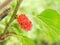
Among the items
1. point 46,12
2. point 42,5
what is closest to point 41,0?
point 42,5

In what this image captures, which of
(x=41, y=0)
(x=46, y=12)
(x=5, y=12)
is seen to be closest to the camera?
(x=5, y=12)

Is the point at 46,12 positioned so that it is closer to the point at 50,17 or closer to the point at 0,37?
the point at 50,17

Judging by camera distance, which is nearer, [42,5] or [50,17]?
[50,17]

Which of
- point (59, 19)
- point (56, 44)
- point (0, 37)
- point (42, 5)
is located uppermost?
point (42, 5)

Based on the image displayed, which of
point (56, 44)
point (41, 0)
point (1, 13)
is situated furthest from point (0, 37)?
point (56, 44)

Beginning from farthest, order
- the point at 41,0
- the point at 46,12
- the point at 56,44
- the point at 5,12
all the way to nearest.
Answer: the point at 56,44, the point at 41,0, the point at 46,12, the point at 5,12

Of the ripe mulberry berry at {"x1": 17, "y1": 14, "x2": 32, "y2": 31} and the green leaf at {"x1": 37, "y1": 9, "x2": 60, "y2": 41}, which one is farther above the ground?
the green leaf at {"x1": 37, "y1": 9, "x2": 60, "y2": 41}

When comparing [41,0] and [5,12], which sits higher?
[41,0]

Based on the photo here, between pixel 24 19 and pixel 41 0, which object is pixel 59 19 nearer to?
pixel 24 19

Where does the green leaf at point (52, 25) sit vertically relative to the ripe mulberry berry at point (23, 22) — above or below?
above
